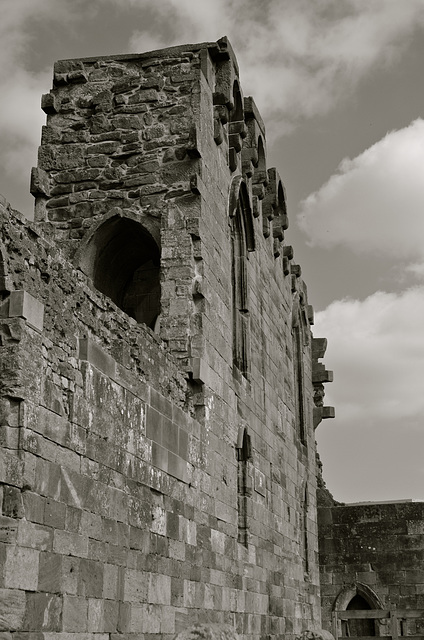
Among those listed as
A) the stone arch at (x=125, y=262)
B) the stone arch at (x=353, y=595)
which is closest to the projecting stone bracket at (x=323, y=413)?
the stone arch at (x=353, y=595)

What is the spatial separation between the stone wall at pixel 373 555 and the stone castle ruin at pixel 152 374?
321 cm

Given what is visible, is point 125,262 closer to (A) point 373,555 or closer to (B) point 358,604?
(A) point 373,555

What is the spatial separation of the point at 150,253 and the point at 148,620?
5.53 m

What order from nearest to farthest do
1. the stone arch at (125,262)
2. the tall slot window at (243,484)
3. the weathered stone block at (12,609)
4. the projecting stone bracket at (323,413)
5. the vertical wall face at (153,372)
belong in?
the weathered stone block at (12,609) → the vertical wall face at (153,372) → the stone arch at (125,262) → the tall slot window at (243,484) → the projecting stone bracket at (323,413)

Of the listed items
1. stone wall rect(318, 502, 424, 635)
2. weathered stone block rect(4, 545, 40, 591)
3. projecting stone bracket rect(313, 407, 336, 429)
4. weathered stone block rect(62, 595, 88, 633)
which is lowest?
weathered stone block rect(62, 595, 88, 633)

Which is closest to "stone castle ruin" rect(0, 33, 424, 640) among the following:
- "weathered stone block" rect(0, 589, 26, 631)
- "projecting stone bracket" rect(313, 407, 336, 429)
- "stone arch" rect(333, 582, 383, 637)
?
"weathered stone block" rect(0, 589, 26, 631)

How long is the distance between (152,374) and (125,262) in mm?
3791

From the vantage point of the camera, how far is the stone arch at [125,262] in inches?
446

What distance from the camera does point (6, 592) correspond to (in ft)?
19.8

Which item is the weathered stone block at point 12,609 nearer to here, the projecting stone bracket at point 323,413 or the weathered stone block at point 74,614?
the weathered stone block at point 74,614

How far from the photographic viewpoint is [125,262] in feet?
41.1

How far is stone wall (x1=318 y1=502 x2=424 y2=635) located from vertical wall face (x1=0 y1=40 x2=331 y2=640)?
10.6 ft

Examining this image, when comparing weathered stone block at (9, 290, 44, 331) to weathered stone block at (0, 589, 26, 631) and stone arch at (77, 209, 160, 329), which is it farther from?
stone arch at (77, 209, 160, 329)

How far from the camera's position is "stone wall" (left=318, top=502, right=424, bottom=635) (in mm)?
19828
